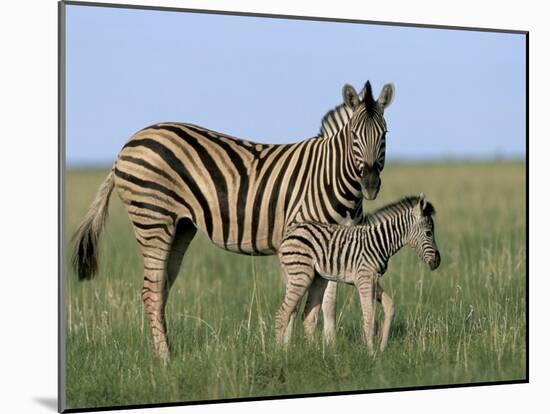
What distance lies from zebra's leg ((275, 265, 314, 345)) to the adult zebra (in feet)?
1.35

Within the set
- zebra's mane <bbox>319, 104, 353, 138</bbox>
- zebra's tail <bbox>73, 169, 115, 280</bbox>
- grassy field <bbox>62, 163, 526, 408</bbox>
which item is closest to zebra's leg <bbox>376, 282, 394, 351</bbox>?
grassy field <bbox>62, 163, 526, 408</bbox>

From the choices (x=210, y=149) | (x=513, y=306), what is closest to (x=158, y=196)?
(x=210, y=149)

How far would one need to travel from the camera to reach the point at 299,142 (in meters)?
9.19

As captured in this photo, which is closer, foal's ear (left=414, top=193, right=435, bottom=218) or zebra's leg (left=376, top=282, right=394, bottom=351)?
zebra's leg (left=376, top=282, right=394, bottom=351)

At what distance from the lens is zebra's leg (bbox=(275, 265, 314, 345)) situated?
28.2ft

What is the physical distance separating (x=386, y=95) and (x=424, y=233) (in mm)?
1243

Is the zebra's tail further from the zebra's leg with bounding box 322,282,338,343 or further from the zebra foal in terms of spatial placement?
the zebra's leg with bounding box 322,282,338,343

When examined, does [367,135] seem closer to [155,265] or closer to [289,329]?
[289,329]

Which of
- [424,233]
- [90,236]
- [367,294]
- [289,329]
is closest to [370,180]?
[424,233]

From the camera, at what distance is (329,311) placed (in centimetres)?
905

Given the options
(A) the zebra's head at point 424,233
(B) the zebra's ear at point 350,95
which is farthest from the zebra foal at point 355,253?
(B) the zebra's ear at point 350,95

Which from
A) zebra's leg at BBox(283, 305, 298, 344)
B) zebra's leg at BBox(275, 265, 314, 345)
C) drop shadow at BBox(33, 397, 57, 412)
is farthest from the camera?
zebra's leg at BBox(283, 305, 298, 344)

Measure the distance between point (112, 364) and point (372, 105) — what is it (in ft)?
10.1

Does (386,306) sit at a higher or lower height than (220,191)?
lower
